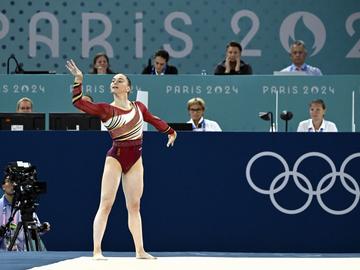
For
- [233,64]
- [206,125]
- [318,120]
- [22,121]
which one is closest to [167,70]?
[233,64]

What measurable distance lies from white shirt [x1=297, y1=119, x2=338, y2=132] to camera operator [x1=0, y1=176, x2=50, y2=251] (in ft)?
12.5

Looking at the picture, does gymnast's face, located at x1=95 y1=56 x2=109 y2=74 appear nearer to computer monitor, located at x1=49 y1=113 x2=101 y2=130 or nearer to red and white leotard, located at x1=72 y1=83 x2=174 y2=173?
computer monitor, located at x1=49 y1=113 x2=101 y2=130

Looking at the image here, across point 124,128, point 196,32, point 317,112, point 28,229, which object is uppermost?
point 196,32

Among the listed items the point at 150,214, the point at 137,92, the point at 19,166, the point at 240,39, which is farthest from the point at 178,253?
the point at 240,39

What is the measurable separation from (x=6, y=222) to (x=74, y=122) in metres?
1.93

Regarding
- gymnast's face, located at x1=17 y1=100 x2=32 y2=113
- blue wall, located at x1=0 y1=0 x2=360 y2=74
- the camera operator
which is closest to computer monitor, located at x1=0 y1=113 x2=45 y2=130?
gymnast's face, located at x1=17 y1=100 x2=32 y2=113

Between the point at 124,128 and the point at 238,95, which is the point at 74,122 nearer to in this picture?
the point at 238,95

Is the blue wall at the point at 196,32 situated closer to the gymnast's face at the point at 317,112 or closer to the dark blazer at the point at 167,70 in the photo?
the dark blazer at the point at 167,70

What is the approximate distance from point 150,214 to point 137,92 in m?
2.97

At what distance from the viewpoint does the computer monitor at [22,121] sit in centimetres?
1465

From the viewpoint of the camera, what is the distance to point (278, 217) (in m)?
13.5

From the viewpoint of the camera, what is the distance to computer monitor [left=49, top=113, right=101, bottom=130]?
48.3ft

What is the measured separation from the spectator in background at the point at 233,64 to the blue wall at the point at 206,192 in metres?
3.41

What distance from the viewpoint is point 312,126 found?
15.3m
